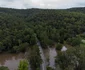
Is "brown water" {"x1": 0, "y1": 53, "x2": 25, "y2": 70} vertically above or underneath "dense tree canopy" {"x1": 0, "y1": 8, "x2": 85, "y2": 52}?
underneath

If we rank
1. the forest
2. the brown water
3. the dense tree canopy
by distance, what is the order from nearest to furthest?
the forest
the brown water
the dense tree canopy

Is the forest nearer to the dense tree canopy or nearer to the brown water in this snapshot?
the dense tree canopy

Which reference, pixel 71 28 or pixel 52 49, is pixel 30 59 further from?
pixel 71 28

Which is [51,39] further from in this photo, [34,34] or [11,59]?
[11,59]

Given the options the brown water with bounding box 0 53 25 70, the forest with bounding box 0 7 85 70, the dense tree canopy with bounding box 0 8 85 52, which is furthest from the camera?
the dense tree canopy with bounding box 0 8 85 52

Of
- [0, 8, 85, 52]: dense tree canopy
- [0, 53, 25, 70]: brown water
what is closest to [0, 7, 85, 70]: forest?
[0, 8, 85, 52]: dense tree canopy

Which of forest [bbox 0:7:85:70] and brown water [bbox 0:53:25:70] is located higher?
forest [bbox 0:7:85:70]

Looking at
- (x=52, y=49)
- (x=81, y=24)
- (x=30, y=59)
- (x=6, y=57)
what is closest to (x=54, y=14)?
(x=81, y=24)

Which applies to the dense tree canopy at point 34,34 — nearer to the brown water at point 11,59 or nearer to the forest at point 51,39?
the forest at point 51,39

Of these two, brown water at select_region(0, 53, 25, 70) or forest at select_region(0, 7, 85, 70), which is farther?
brown water at select_region(0, 53, 25, 70)
